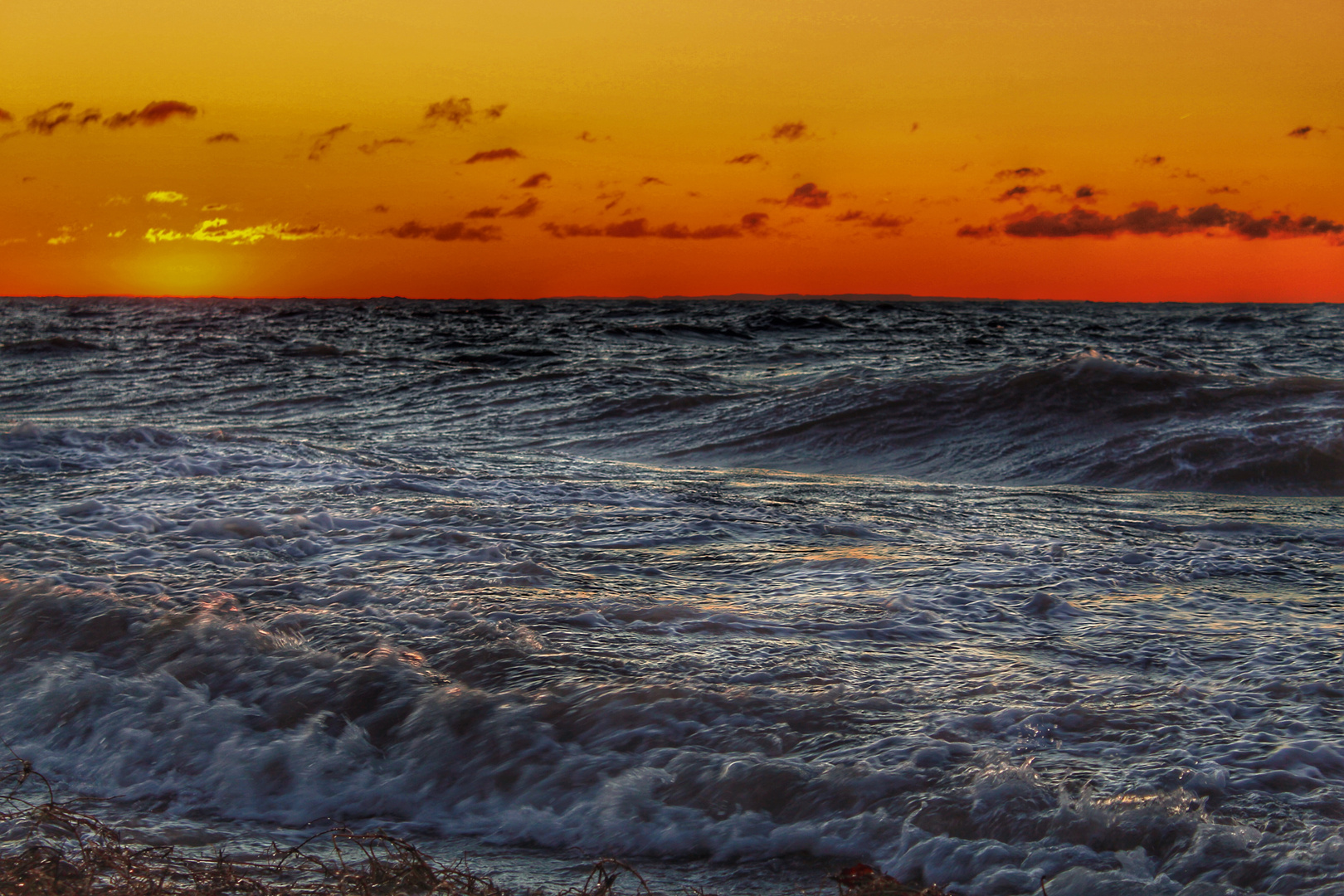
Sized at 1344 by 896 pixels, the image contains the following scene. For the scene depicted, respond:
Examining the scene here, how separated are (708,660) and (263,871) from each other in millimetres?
1583

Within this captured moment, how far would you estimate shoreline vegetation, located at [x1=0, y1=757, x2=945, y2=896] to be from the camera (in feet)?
6.88

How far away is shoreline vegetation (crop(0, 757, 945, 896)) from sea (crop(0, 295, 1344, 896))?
71 millimetres

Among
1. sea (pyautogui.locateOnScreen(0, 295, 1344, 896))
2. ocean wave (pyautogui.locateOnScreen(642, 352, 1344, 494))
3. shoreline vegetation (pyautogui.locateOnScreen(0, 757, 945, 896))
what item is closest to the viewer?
shoreline vegetation (pyautogui.locateOnScreen(0, 757, 945, 896))

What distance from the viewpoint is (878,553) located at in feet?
16.3

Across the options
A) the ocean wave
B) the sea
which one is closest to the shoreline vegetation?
the sea

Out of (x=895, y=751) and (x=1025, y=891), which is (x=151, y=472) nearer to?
(x=895, y=751)

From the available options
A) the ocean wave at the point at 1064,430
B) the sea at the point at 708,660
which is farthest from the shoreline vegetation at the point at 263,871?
the ocean wave at the point at 1064,430

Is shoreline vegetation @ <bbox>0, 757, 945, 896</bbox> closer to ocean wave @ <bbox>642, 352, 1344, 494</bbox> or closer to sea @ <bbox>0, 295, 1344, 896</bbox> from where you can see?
sea @ <bbox>0, 295, 1344, 896</bbox>

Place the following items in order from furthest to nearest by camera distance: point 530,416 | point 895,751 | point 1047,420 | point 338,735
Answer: point 530,416 < point 1047,420 < point 338,735 < point 895,751

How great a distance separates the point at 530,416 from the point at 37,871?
10856 millimetres

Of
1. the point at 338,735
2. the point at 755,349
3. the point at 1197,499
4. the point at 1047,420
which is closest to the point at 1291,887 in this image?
the point at 338,735

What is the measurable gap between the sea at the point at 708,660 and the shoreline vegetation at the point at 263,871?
71 millimetres

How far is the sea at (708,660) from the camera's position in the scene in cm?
241

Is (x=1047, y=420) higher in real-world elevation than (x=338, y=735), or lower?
higher
